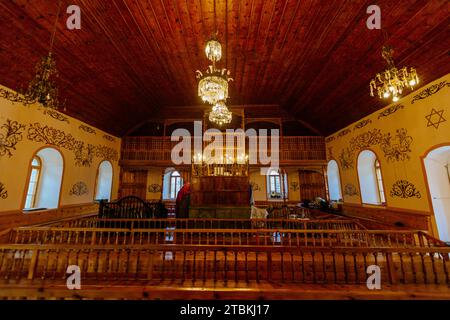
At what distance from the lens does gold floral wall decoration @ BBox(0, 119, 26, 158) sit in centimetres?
472

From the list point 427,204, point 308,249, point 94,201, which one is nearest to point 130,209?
point 94,201

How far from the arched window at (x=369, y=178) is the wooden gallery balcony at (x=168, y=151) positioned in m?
2.23

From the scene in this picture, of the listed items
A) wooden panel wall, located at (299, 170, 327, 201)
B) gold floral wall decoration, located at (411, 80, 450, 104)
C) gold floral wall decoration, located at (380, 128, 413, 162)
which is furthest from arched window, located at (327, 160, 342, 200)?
gold floral wall decoration, located at (411, 80, 450, 104)

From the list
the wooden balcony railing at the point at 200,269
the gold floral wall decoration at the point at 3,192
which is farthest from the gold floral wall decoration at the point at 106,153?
the wooden balcony railing at the point at 200,269

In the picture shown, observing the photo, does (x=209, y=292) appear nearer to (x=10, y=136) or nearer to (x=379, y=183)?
(x=10, y=136)

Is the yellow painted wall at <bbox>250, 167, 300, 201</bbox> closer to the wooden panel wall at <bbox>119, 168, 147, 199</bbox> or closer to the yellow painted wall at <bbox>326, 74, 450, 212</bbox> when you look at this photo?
the yellow painted wall at <bbox>326, 74, 450, 212</bbox>

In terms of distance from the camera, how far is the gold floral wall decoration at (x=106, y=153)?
8.37m

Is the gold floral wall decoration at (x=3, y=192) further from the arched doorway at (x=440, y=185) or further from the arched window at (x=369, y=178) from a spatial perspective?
the arched window at (x=369, y=178)

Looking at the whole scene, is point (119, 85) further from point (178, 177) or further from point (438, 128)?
point (438, 128)

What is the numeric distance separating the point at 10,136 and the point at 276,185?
10806mm

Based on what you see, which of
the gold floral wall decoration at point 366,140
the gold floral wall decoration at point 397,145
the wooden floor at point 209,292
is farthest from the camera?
the gold floral wall decoration at point 366,140

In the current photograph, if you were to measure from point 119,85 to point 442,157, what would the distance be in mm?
9840
